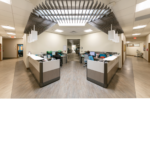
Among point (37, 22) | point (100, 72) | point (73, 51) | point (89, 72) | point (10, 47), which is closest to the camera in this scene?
point (100, 72)

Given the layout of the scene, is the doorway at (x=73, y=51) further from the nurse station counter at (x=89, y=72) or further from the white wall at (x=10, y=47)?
the nurse station counter at (x=89, y=72)

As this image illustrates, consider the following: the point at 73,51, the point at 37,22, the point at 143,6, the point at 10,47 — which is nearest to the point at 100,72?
the point at 143,6

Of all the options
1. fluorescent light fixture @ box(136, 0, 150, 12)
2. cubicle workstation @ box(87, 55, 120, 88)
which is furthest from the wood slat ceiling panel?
fluorescent light fixture @ box(136, 0, 150, 12)

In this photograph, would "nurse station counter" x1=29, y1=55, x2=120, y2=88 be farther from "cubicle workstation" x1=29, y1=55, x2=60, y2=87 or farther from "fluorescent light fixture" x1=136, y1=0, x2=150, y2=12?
"fluorescent light fixture" x1=136, y1=0, x2=150, y2=12

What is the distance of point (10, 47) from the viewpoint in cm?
1762

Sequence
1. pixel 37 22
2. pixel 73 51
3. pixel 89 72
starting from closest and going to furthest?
pixel 89 72
pixel 37 22
pixel 73 51

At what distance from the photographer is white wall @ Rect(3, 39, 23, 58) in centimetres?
1742

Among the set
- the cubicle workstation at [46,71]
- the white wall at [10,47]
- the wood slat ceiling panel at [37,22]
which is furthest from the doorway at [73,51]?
the cubicle workstation at [46,71]

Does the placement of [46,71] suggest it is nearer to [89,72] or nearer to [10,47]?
[89,72]

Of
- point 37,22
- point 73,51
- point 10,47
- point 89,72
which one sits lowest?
point 89,72

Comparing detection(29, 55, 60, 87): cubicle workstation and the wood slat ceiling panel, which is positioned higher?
the wood slat ceiling panel
